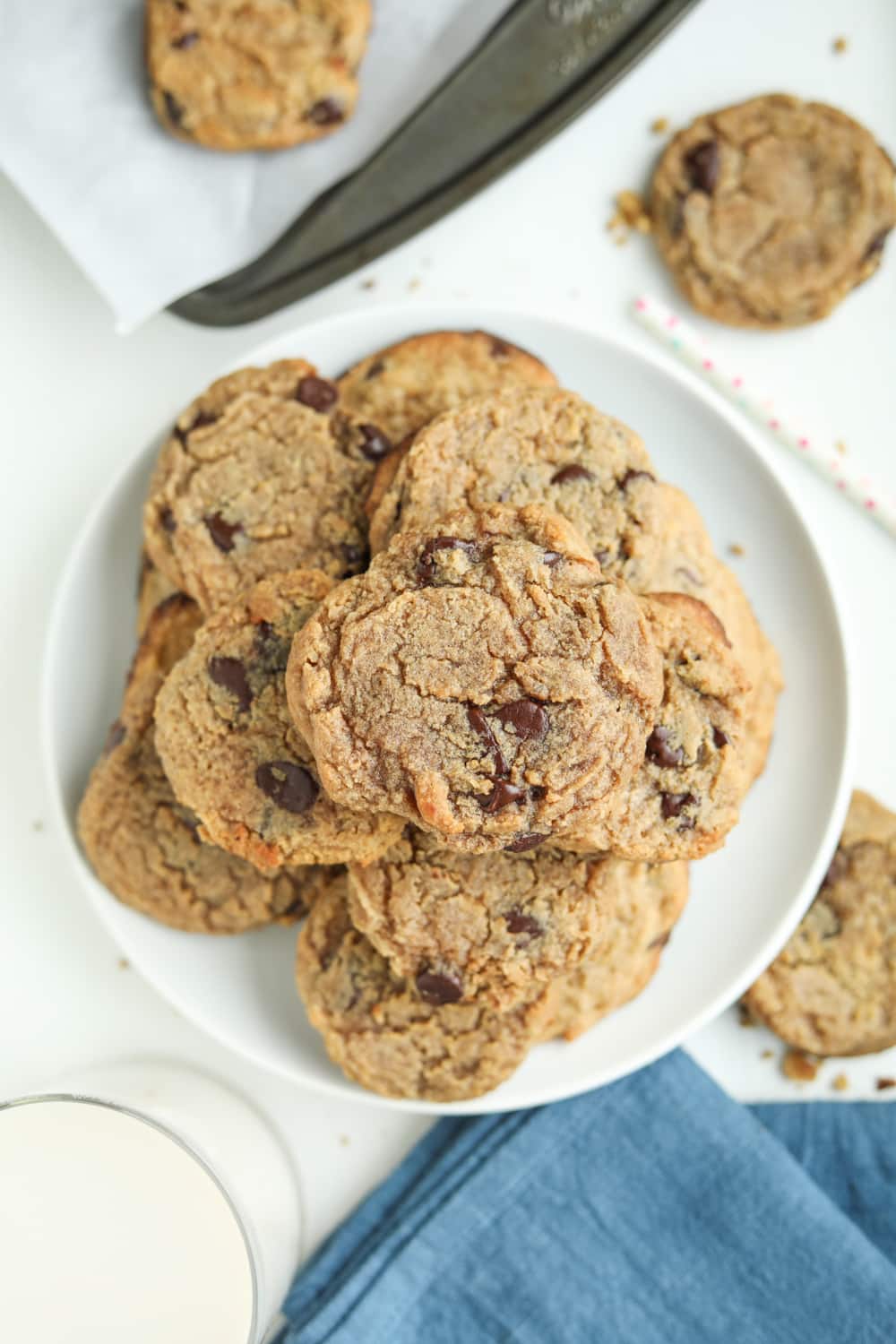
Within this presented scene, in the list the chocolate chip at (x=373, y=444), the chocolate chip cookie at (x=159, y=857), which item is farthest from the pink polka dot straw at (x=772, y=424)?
the chocolate chip cookie at (x=159, y=857)

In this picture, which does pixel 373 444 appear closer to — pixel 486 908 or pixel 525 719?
pixel 525 719

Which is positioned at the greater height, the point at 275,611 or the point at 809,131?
the point at 275,611

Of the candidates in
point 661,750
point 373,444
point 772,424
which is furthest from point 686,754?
point 772,424

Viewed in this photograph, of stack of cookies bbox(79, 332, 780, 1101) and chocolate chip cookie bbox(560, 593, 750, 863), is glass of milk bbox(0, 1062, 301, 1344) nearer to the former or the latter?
stack of cookies bbox(79, 332, 780, 1101)


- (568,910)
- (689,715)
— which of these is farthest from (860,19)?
(568,910)

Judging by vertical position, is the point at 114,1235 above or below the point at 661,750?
below

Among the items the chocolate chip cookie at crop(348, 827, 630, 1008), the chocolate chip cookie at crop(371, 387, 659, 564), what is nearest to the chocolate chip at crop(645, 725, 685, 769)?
the chocolate chip cookie at crop(348, 827, 630, 1008)

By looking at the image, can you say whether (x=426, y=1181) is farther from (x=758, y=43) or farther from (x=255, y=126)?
(x=758, y=43)

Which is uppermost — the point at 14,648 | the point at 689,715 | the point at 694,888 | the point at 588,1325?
the point at 14,648
